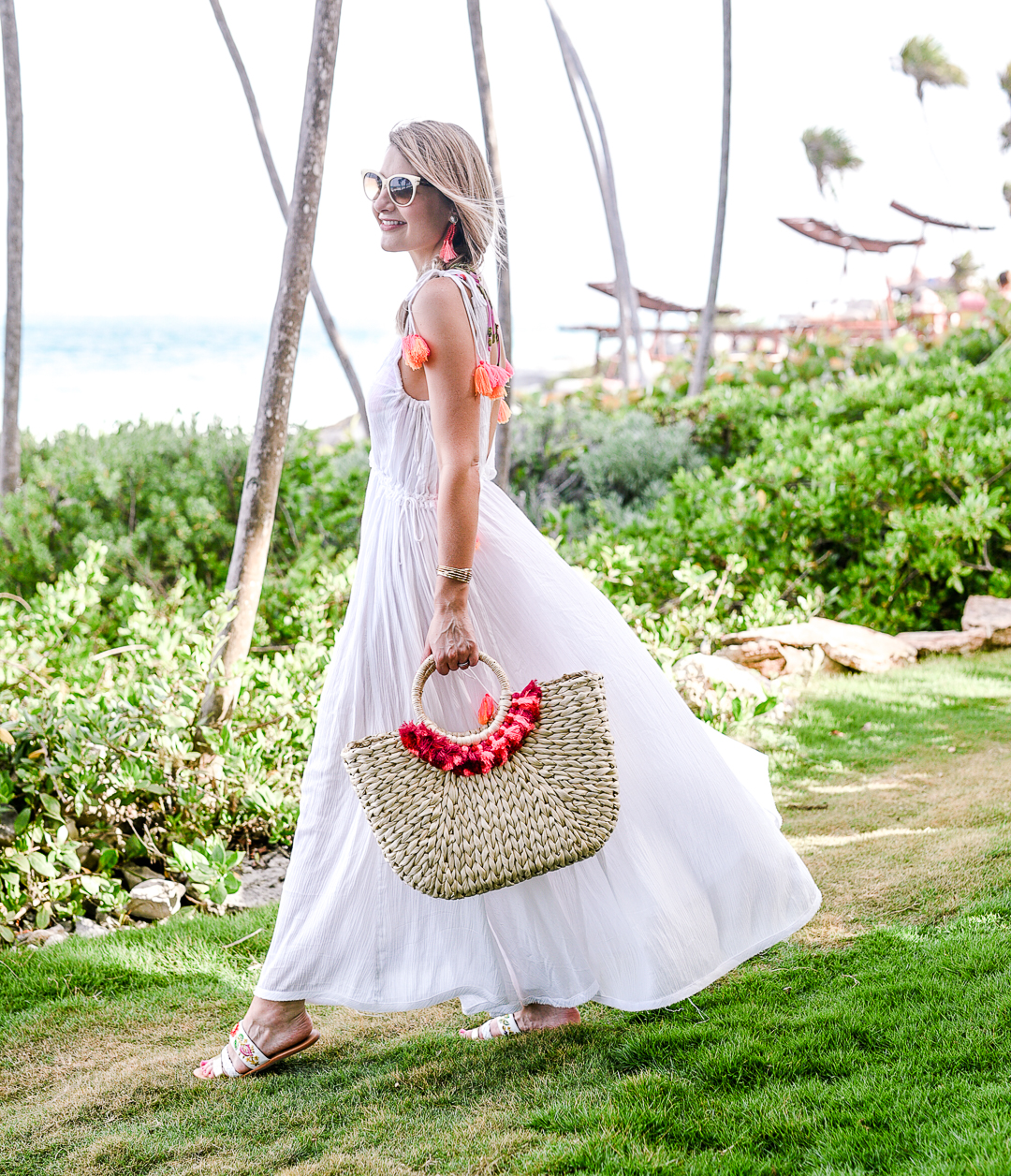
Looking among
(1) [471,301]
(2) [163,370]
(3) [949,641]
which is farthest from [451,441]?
(2) [163,370]

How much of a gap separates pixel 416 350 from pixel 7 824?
216 cm

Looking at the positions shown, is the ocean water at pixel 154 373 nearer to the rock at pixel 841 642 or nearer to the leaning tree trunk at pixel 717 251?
the leaning tree trunk at pixel 717 251

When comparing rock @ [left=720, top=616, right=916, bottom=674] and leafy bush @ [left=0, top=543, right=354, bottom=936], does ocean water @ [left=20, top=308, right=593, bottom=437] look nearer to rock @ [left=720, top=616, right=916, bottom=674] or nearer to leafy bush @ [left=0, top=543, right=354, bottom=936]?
rock @ [left=720, top=616, right=916, bottom=674]

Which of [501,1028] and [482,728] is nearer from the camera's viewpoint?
[482,728]

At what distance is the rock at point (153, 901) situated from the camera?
10.3 ft

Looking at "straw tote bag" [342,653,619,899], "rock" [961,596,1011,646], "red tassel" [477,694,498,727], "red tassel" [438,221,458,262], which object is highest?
"red tassel" [438,221,458,262]

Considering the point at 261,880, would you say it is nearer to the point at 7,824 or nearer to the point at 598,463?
the point at 7,824

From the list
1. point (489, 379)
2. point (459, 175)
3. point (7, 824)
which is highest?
point (459, 175)

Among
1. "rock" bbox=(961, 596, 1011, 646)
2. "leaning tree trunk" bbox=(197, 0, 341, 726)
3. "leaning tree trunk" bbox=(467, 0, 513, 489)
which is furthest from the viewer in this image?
"rock" bbox=(961, 596, 1011, 646)

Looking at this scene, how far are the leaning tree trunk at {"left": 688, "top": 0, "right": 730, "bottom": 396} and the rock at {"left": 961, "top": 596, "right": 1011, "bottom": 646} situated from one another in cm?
475

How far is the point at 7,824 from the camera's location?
10.0 feet

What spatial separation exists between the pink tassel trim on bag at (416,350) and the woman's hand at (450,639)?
48cm

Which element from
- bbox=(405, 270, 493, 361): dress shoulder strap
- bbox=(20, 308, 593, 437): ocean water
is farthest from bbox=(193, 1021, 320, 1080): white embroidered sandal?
bbox=(20, 308, 593, 437): ocean water

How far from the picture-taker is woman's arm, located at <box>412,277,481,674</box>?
1.92 m
